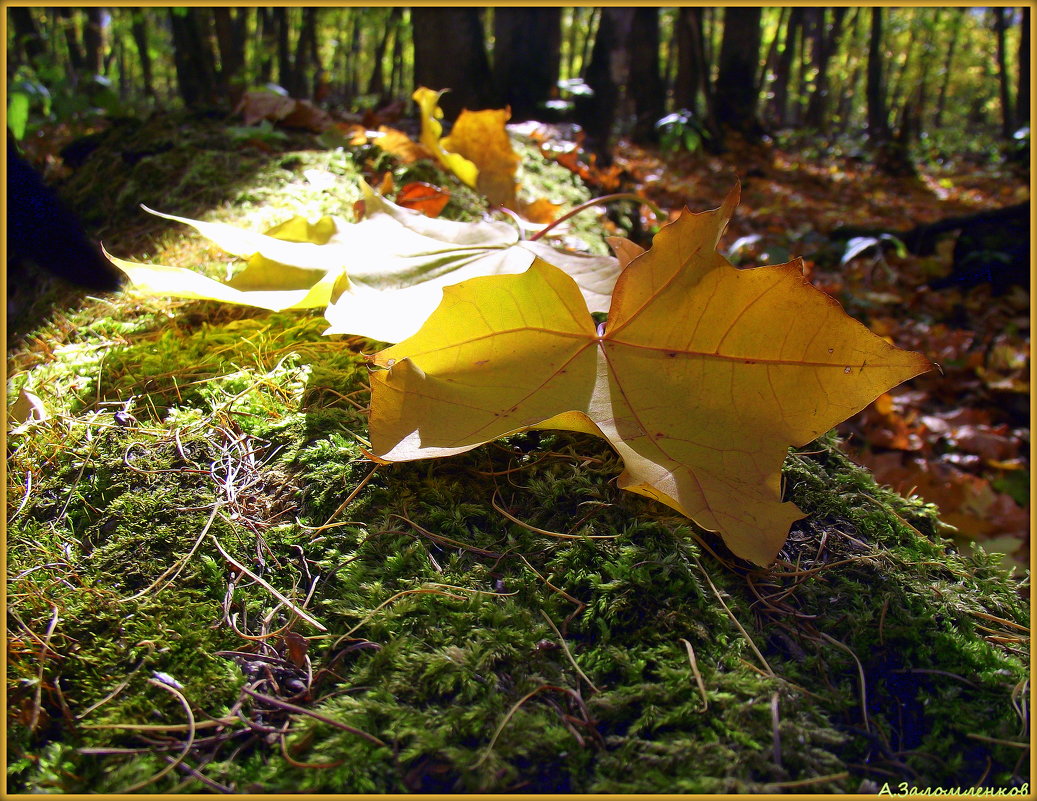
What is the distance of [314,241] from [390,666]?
102 centimetres

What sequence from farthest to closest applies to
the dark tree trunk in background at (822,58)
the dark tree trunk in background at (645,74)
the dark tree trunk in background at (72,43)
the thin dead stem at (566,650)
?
1. the dark tree trunk in background at (822,58)
2. the dark tree trunk in background at (72,43)
3. the dark tree trunk in background at (645,74)
4. the thin dead stem at (566,650)

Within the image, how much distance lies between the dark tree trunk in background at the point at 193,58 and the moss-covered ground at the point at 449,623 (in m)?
5.00

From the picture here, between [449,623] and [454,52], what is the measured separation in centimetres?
430

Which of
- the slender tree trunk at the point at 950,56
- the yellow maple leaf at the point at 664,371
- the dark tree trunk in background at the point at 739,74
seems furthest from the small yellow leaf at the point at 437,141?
the slender tree trunk at the point at 950,56

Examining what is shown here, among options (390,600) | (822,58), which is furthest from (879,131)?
(390,600)

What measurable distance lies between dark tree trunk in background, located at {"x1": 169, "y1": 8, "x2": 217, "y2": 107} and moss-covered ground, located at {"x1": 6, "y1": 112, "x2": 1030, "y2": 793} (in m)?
5.00

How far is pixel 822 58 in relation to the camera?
13.0 meters

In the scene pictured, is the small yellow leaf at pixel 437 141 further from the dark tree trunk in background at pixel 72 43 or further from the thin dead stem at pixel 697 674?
the dark tree trunk in background at pixel 72 43

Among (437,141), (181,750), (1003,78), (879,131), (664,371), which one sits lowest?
(879,131)

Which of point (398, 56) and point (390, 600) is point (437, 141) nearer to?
point (390, 600)

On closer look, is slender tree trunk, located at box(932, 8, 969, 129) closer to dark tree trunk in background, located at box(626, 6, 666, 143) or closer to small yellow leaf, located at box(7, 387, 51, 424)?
dark tree trunk in background, located at box(626, 6, 666, 143)

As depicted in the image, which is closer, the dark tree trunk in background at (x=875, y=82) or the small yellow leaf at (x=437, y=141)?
the small yellow leaf at (x=437, y=141)

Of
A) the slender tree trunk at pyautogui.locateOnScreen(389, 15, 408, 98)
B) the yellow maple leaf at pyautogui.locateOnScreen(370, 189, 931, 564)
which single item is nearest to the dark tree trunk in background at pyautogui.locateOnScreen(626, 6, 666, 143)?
the slender tree trunk at pyautogui.locateOnScreen(389, 15, 408, 98)

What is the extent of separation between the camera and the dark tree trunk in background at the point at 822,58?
40.5 feet
